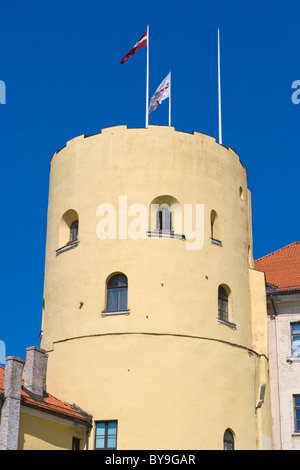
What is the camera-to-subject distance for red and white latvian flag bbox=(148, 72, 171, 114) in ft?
126

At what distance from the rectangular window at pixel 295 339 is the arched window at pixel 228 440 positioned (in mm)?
6462

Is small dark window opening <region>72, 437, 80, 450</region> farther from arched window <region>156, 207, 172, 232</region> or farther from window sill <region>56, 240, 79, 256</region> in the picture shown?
arched window <region>156, 207, 172, 232</region>

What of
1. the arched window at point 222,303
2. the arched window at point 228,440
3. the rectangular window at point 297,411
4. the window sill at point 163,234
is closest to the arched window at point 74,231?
the window sill at point 163,234

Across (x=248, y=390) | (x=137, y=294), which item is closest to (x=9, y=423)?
(x=137, y=294)

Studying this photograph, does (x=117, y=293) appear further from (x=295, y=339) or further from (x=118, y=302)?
(x=295, y=339)

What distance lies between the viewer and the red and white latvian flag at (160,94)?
3847cm

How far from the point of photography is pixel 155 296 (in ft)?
109

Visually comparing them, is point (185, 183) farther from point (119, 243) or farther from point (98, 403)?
point (98, 403)

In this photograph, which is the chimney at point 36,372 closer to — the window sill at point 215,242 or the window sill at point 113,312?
the window sill at point 113,312

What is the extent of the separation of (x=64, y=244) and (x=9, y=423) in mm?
9734

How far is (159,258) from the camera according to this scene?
33.8 metres

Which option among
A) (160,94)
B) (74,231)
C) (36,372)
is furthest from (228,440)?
(160,94)

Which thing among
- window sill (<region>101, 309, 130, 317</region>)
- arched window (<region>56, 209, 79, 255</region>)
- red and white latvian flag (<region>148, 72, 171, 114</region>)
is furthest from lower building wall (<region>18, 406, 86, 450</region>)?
red and white latvian flag (<region>148, 72, 171, 114</region>)

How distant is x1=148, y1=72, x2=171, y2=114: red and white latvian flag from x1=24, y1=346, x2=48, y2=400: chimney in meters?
12.4
